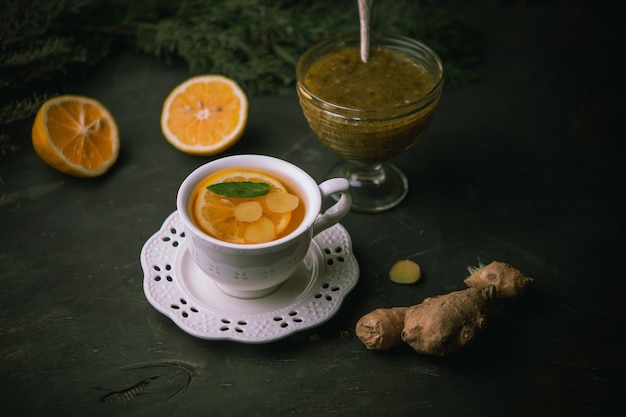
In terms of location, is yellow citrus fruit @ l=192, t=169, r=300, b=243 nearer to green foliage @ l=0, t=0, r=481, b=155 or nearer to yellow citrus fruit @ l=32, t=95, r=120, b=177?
yellow citrus fruit @ l=32, t=95, r=120, b=177

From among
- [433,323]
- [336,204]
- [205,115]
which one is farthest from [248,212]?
[205,115]

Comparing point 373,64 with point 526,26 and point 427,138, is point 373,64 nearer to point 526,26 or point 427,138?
point 427,138

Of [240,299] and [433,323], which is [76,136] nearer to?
[240,299]

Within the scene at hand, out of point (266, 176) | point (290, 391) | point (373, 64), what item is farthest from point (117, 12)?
point (290, 391)

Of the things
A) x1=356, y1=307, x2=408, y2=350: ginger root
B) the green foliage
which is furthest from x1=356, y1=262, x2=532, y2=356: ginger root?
the green foliage

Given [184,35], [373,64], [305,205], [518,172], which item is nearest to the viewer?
[305,205]

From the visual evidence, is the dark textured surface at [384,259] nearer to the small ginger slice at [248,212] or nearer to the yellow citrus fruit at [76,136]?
the yellow citrus fruit at [76,136]
